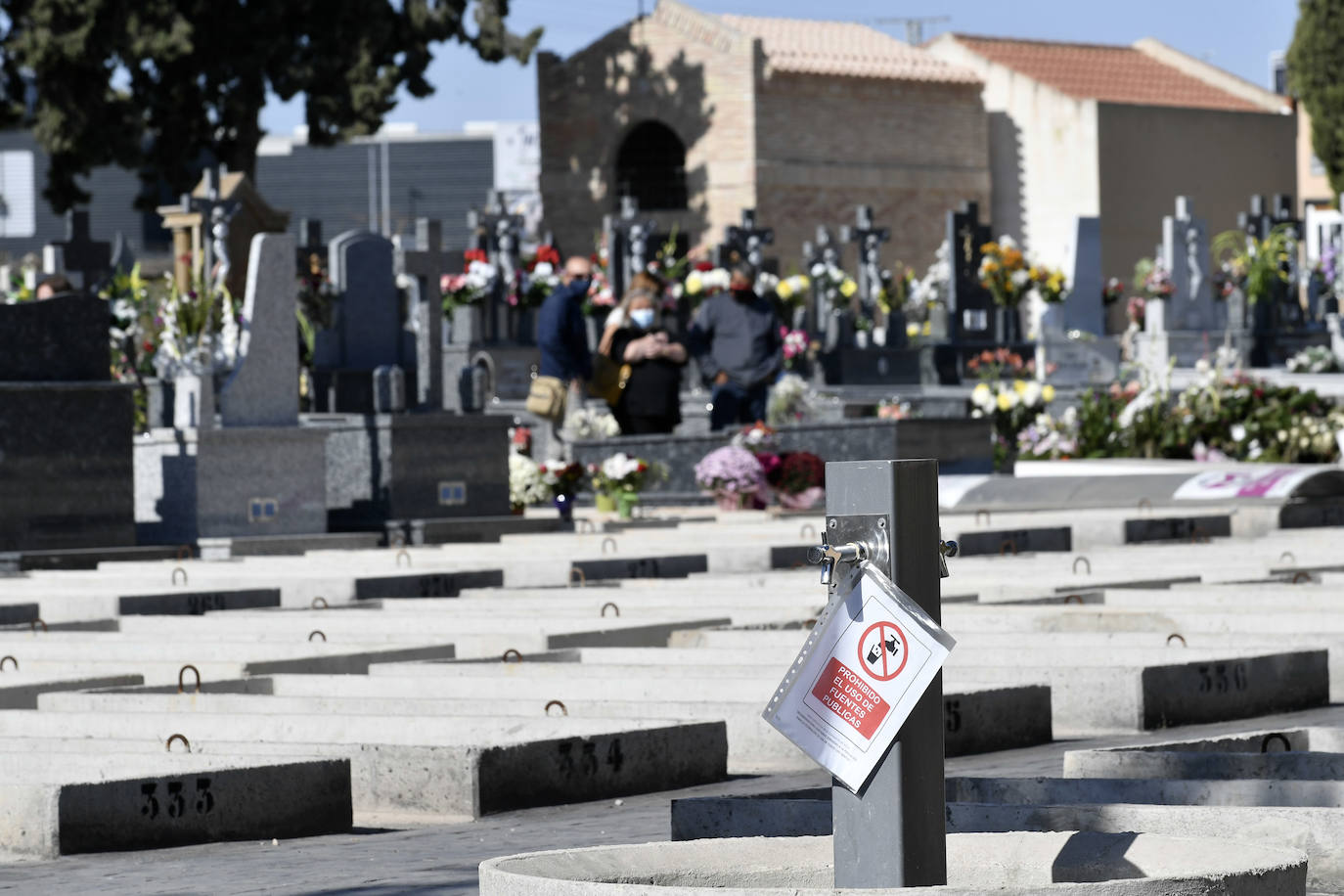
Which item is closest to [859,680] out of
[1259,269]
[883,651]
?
[883,651]

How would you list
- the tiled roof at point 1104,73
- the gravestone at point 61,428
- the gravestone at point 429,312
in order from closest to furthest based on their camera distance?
the gravestone at point 61,428, the gravestone at point 429,312, the tiled roof at point 1104,73

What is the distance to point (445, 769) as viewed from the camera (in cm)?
612

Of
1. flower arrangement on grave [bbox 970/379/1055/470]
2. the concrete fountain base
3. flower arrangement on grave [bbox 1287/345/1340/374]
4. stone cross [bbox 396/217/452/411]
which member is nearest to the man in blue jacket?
stone cross [bbox 396/217/452/411]

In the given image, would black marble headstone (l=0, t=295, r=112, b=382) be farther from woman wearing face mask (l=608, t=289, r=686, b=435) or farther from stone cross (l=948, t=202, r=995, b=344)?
stone cross (l=948, t=202, r=995, b=344)

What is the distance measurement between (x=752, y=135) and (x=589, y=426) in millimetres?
35203

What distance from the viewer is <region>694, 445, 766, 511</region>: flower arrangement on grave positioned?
17312 mm

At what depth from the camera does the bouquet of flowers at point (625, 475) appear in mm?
16953

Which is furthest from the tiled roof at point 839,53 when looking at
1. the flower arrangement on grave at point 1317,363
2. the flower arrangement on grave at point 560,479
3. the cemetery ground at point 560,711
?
the cemetery ground at point 560,711

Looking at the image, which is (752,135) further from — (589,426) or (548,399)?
(548,399)

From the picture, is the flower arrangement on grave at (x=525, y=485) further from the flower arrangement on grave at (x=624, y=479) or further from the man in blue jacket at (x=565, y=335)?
the man in blue jacket at (x=565, y=335)

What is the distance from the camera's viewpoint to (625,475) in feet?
55.7

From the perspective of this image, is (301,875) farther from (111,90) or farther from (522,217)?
(111,90)

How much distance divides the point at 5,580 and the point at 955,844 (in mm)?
9325

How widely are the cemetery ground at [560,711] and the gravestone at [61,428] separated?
97cm
